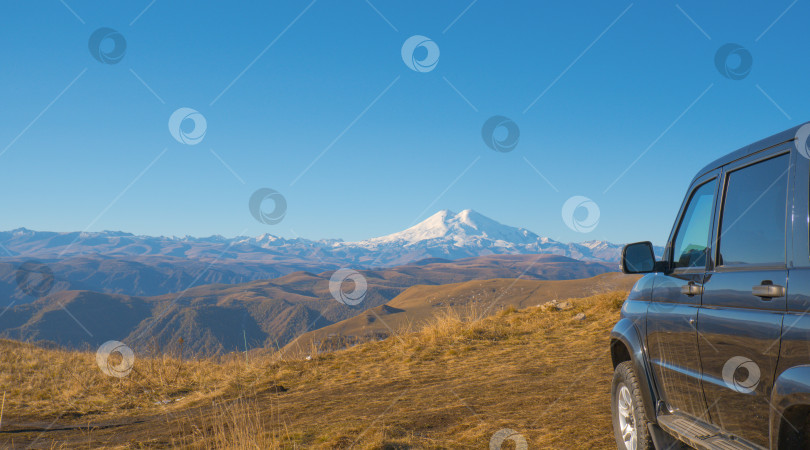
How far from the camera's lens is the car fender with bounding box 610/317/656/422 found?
3.84 m

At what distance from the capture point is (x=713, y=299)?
2998mm

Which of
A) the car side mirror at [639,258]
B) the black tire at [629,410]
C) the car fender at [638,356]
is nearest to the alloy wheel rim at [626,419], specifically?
the black tire at [629,410]

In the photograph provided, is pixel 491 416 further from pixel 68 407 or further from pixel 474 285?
pixel 474 285

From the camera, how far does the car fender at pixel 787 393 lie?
6.89 feet

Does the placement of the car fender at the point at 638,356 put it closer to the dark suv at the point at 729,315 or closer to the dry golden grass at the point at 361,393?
the dark suv at the point at 729,315

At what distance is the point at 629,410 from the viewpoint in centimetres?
426

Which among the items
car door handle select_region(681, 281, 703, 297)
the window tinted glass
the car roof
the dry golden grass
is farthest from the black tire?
the car roof

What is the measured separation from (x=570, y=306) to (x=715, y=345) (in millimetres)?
12839

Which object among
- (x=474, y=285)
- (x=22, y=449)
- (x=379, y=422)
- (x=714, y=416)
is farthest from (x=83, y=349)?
(x=474, y=285)

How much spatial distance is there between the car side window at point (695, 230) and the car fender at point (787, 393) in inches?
45.3

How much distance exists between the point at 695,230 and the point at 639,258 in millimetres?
401

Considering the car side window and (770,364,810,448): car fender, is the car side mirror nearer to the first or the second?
the car side window

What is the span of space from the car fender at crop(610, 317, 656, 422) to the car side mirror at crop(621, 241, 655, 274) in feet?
2.36

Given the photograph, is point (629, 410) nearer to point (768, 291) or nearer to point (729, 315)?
point (729, 315)
